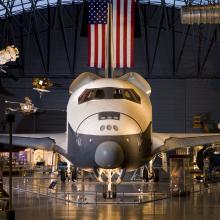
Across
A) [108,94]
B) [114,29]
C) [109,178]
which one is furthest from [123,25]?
[109,178]

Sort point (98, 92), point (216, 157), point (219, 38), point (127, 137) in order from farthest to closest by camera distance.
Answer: point (219, 38) < point (216, 157) < point (98, 92) < point (127, 137)

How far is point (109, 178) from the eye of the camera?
42.5 feet

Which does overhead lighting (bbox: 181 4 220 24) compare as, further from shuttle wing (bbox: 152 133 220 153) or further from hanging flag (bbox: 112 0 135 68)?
shuttle wing (bbox: 152 133 220 153)

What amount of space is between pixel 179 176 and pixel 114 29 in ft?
25.5

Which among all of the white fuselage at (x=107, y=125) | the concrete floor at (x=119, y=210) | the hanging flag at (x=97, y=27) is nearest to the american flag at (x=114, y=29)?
the hanging flag at (x=97, y=27)

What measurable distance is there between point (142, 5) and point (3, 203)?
106ft

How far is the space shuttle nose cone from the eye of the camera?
1105cm

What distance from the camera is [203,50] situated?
138 feet

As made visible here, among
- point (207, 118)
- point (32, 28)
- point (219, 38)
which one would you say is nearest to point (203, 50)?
point (219, 38)

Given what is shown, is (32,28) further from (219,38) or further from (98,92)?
(98,92)

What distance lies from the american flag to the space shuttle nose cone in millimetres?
10353

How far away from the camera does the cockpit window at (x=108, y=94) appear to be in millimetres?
12516

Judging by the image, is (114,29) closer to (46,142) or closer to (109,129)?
(46,142)

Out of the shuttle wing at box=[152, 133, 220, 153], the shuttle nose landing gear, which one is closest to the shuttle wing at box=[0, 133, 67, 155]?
the shuttle nose landing gear
